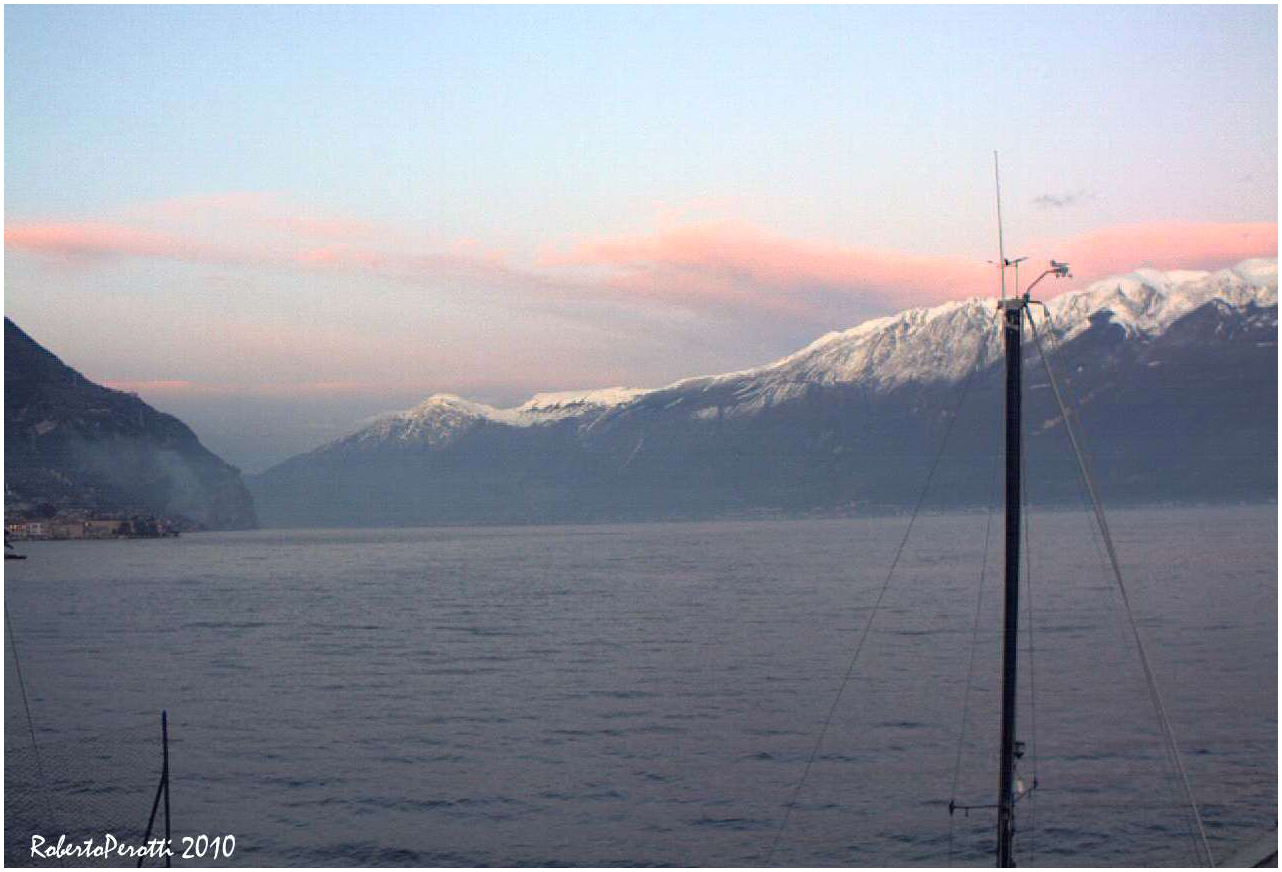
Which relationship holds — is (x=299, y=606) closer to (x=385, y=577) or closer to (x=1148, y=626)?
(x=385, y=577)

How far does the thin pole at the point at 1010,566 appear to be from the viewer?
58.6 ft

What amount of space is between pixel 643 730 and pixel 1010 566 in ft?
96.2

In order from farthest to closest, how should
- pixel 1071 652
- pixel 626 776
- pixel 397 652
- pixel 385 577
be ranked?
pixel 385 577 < pixel 397 652 < pixel 1071 652 < pixel 626 776

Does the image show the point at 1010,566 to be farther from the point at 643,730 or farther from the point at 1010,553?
the point at 643,730

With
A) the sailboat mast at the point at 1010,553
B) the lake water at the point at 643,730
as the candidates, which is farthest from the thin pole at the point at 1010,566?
the lake water at the point at 643,730

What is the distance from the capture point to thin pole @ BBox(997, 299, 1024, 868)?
1788 centimetres

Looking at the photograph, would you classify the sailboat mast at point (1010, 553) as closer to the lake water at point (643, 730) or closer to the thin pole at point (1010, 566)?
the thin pole at point (1010, 566)

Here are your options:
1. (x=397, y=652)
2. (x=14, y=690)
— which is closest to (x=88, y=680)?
(x=14, y=690)

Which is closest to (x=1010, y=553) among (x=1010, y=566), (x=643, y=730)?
(x=1010, y=566)

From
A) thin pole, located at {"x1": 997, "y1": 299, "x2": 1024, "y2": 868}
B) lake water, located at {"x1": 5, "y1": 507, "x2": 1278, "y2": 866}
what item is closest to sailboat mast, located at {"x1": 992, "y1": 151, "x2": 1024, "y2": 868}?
thin pole, located at {"x1": 997, "y1": 299, "x2": 1024, "y2": 868}

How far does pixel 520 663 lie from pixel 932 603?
39.4 meters

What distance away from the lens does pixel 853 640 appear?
71.6 metres

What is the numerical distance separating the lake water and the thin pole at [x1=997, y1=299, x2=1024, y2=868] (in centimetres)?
1186

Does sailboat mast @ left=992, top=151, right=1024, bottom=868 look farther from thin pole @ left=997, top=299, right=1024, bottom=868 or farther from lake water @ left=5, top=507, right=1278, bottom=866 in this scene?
lake water @ left=5, top=507, right=1278, bottom=866
